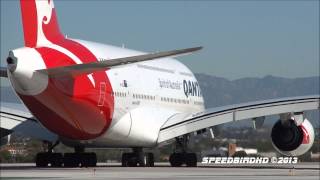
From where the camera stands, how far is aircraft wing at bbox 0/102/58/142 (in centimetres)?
3866

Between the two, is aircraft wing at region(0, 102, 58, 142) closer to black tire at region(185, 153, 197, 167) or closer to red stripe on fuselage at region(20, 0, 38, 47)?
black tire at region(185, 153, 197, 167)

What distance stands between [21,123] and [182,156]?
709 cm

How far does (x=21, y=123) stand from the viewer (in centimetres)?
3922

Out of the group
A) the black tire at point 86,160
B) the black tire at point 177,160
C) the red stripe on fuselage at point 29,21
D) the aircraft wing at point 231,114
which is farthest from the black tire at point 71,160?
the red stripe on fuselage at point 29,21

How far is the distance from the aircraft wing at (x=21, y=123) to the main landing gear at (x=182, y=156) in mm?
5458

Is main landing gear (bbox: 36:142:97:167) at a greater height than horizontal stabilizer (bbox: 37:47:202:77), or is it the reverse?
horizontal stabilizer (bbox: 37:47:202:77)

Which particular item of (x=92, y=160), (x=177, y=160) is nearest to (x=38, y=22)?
(x=92, y=160)

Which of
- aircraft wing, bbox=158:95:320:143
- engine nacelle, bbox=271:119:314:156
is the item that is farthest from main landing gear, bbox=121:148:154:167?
engine nacelle, bbox=271:119:314:156

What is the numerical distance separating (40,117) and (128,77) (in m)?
5.92

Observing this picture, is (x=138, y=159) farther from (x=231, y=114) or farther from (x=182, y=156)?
(x=231, y=114)

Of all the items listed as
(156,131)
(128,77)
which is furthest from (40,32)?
(156,131)

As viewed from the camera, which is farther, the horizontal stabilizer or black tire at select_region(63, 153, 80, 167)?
black tire at select_region(63, 153, 80, 167)

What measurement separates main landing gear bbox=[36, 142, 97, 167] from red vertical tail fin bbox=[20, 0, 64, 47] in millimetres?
6584

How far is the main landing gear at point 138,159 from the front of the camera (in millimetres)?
41156
